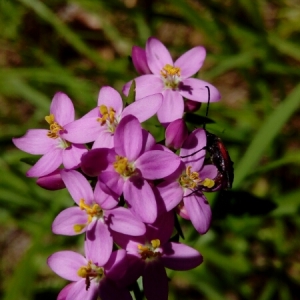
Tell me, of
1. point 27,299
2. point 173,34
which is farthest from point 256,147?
point 173,34

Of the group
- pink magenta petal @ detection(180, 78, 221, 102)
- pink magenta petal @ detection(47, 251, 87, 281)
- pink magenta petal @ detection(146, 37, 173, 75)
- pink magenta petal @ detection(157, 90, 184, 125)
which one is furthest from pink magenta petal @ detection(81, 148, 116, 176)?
pink magenta petal @ detection(146, 37, 173, 75)

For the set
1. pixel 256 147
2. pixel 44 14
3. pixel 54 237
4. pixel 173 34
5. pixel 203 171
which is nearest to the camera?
pixel 203 171

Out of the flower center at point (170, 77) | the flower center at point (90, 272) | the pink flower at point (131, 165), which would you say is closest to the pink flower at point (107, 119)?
the pink flower at point (131, 165)

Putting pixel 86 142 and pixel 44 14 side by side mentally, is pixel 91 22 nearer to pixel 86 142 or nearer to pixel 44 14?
pixel 44 14

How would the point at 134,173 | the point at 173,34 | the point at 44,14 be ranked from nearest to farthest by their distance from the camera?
the point at 134,173, the point at 44,14, the point at 173,34

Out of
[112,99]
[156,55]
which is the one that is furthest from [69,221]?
[156,55]
